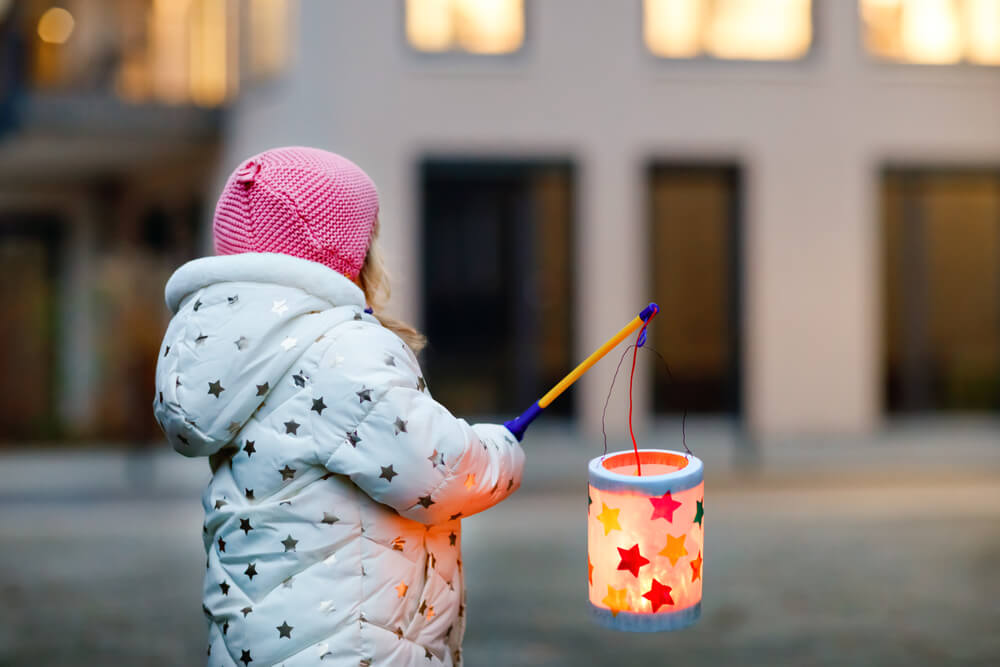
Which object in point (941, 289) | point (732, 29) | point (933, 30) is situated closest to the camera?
point (732, 29)

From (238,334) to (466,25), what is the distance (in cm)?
1204

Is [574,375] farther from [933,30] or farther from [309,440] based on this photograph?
[933,30]

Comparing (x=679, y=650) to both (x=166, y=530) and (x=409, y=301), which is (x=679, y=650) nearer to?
(x=166, y=530)

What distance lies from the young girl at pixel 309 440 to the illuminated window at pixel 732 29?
1232 centimetres

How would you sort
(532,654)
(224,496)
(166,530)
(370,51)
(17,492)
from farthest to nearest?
(370,51) < (17,492) < (166,530) < (532,654) < (224,496)

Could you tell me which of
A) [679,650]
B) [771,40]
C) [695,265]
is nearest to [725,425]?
[695,265]

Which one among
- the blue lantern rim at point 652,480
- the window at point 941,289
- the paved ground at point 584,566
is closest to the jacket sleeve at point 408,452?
the blue lantern rim at point 652,480

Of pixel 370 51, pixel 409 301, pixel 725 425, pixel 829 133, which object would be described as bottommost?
pixel 725 425

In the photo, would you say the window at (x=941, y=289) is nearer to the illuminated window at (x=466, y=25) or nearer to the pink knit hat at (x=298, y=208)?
the illuminated window at (x=466, y=25)

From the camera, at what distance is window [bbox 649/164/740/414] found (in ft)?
46.2

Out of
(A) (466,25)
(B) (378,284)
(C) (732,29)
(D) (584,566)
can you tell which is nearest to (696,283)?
(C) (732,29)

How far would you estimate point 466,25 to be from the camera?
44.6 feet

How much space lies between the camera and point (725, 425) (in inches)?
557

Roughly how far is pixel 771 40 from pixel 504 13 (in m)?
3.04
